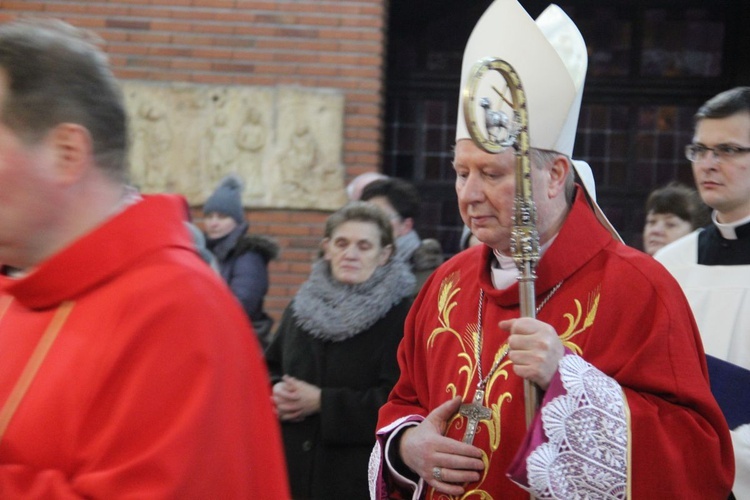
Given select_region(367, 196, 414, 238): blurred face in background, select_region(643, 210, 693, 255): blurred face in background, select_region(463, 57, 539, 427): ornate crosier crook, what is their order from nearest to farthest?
select_region(463, 57, 539, 427): ornate crosier crook, select_region(367, 196, 414, 238): blurred face in background, select_region(643, 210, 693, 255): blurred face in background

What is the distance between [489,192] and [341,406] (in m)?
1.64

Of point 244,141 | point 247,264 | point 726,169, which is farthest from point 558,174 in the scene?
point 244,141

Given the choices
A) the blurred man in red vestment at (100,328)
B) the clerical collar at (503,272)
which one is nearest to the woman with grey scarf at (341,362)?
the clerical collar at (503,272)

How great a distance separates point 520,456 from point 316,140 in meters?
5.38

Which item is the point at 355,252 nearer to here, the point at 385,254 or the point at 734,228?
the point at 385,254

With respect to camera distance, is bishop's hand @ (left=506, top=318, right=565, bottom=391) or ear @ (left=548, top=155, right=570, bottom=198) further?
ear @ (left=548, top=155, right=570, bottom=198)

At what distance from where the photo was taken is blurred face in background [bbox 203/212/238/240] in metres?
6.10

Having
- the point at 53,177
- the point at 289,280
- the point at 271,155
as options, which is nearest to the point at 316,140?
the point at 271,155

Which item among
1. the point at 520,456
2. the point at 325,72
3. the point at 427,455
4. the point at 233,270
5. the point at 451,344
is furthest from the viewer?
the point at 325,72

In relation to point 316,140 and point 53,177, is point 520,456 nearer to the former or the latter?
point 53,177

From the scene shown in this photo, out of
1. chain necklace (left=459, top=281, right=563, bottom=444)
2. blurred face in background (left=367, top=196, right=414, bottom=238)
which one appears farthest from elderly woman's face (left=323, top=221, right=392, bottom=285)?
chain necklace (left=459, top=281, right=563, bottom=444)

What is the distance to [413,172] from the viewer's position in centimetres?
895

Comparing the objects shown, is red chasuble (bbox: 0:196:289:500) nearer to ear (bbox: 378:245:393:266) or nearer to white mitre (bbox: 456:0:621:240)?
white mitre (bbox: 456:0:621:240)

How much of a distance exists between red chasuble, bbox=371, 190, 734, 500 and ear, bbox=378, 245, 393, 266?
1358mm
